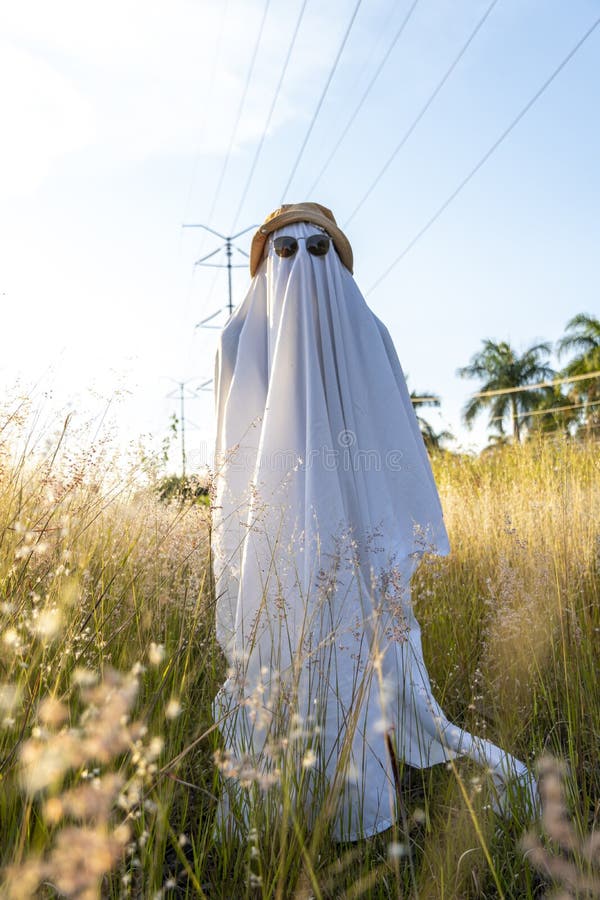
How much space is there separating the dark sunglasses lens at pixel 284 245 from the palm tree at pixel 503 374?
45.0 m

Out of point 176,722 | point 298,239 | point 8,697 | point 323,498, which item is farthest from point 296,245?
point 8,697

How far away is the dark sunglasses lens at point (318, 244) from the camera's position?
270 centimetres

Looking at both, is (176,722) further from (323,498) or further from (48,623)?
(48,623)

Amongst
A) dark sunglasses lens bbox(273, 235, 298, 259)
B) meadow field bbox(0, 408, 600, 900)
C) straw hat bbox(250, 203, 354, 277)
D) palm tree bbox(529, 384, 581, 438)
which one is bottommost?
meadow field bbox(0, 408, 600, 900)

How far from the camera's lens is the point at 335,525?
2289 millimetres

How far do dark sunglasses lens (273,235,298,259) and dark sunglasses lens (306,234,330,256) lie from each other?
65 mm

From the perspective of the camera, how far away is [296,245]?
2738 millimetres

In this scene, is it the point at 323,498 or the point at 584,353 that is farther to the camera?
the point at 584,353

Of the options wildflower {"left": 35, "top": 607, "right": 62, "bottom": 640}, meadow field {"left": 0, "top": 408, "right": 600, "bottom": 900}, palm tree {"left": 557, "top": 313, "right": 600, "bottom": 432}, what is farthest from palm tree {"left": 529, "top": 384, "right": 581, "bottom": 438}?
wildflower {"left": 35, "top": 607, "right": 62, "bottom": 640}

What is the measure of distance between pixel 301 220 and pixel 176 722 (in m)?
2.08

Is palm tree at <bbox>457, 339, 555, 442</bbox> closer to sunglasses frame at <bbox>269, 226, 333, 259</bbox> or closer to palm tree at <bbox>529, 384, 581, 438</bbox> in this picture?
palm tree at <bbox>529, 384, 581, 438</bbox>

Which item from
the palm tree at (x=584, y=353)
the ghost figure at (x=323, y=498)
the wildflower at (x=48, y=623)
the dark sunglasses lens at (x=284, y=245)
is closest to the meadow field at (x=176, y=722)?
the wildflower at (x=48, y=623)

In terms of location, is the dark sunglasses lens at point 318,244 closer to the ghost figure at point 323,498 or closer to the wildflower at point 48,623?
the ghost figure at point 323,498

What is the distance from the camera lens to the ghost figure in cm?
204
